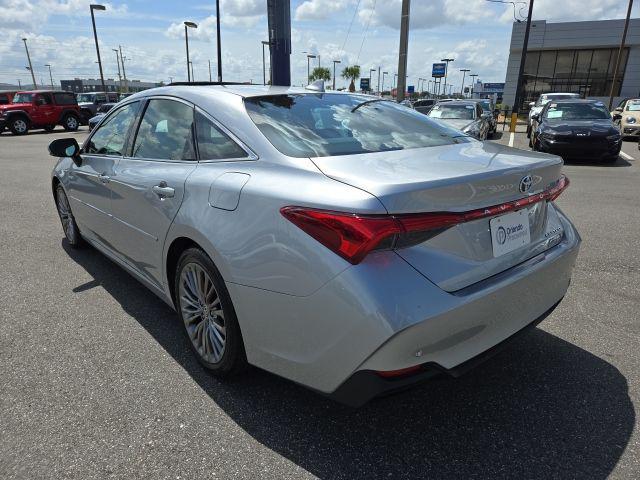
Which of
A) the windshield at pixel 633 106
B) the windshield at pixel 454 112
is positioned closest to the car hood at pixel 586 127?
the windshield at pixel 454 112

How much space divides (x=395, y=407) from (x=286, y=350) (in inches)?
28.7

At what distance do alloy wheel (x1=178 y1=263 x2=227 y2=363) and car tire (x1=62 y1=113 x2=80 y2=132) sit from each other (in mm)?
24441

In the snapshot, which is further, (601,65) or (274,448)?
(601,65)

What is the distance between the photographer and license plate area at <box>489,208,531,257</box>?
2002 millimetres

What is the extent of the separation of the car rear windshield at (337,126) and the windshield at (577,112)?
10.9 metres

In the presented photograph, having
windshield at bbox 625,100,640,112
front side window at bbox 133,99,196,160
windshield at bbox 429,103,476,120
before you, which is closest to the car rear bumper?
front side window at bbox 133,99,196,160

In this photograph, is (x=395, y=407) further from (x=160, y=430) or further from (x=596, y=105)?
(x=596, y=105)

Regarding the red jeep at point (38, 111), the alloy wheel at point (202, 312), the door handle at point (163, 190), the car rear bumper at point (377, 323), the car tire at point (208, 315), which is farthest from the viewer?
the red jeep at point (38, 111)

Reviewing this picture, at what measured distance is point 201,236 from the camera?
231 cm

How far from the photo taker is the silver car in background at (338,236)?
1.73 metres

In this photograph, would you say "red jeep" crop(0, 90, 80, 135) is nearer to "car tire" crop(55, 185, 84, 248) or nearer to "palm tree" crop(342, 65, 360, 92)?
"car tire" crop(55, 185, 84, 248)

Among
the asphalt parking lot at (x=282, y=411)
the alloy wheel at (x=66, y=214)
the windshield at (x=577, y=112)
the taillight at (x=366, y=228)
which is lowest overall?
the asphalt parking lot at (x=282, y=411)

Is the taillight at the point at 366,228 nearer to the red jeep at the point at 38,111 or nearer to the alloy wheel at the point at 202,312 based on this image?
the alloy wheel at the point at 202,312

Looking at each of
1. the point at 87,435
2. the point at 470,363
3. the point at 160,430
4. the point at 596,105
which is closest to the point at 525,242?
the point at 470,363
